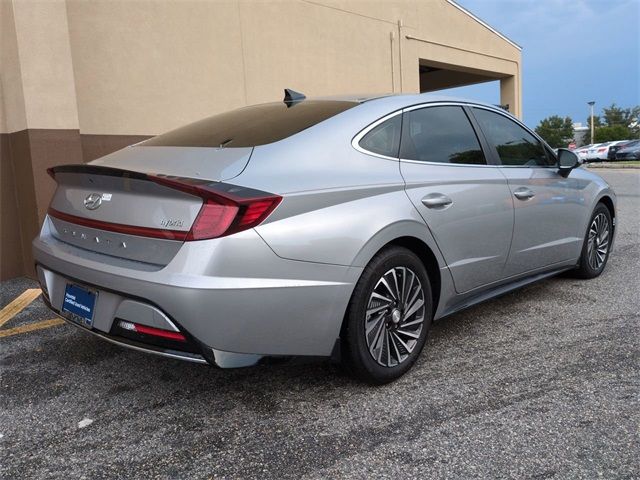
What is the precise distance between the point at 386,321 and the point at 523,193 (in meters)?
1.60

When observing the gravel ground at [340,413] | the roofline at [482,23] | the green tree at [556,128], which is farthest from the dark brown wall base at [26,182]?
the green tree at [556,128]

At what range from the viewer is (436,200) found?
3238 millimetres

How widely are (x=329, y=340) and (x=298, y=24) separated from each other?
7211 mm

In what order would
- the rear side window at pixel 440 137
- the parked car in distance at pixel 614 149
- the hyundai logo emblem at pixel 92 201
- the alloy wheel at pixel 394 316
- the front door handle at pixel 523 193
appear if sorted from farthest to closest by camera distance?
the parked car in distance at pixel 614 149
the front door handle at pixel 523 193
the rear side window at pixel 440 137
the alloy wheel at pixel 394 316
the hyundai logo emblem at pixel 92 201

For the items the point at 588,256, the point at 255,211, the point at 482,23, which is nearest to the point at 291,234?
the point at 255,211

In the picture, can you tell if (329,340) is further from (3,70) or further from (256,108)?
(3,70)

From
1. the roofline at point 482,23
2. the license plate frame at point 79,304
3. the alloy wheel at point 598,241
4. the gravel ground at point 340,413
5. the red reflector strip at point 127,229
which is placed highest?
the roofline at point 482,23

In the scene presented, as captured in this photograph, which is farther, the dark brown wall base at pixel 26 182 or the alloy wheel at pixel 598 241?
the dark brown wall base at pixel 26 182

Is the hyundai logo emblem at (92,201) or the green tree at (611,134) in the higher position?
the green tree at (611,134)

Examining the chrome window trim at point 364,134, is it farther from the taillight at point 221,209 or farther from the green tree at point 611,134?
→ the green tree at point 611,134

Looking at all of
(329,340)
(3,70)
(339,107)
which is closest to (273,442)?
(329,340)

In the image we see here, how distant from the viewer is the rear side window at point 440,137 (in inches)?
132

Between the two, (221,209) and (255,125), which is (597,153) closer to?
(255,125)

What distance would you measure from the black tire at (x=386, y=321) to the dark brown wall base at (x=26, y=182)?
386 cm
